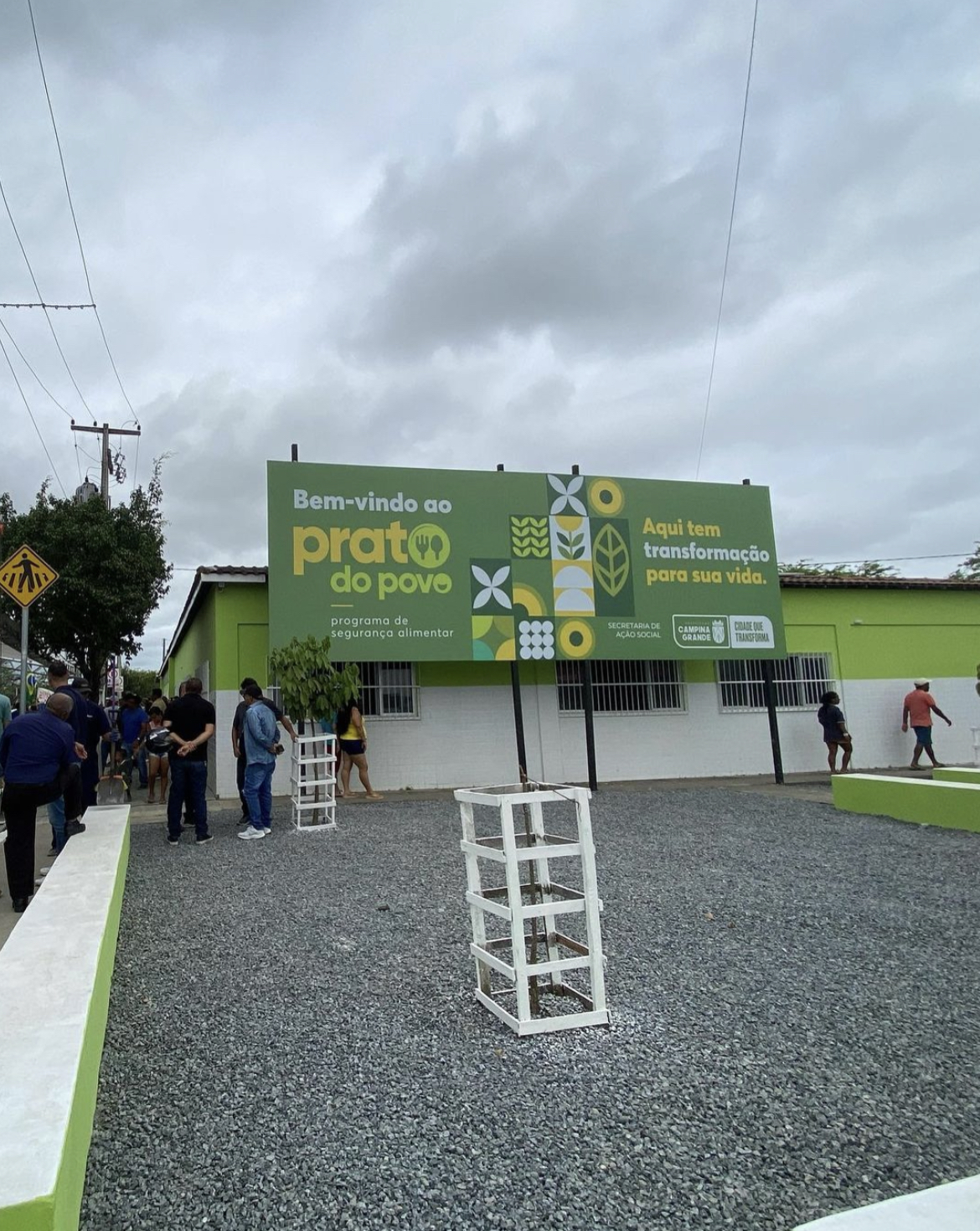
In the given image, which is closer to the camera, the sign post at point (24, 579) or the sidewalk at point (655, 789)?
the sign post at point (24, 579)

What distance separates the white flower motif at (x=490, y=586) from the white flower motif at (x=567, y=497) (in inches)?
53.1

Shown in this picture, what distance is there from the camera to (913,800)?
32.0 ft

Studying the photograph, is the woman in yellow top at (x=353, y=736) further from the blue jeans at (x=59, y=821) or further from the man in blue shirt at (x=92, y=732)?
the blue jeans at (x=59, y=821)

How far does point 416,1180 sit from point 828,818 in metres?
8.69

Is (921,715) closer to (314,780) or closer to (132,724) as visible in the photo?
(314,780)

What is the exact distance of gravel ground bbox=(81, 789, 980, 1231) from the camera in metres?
2.62

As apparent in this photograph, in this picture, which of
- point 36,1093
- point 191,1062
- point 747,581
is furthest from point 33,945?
point 747,581

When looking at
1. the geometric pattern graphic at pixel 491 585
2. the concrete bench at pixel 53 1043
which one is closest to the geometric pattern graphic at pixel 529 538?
the geometric pattern graphic at pixel 491 585

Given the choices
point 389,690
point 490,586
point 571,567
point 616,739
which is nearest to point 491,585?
point 490,586

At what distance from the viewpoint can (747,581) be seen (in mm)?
14883

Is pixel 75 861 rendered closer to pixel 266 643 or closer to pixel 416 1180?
pixel 416 1180

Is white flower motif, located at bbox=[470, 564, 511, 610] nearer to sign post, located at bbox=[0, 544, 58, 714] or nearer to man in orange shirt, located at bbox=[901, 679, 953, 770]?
sign post, located at bbox=[0, 544, 58, 714]

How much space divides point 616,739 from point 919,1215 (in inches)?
527

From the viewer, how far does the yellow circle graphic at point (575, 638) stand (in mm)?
13461
